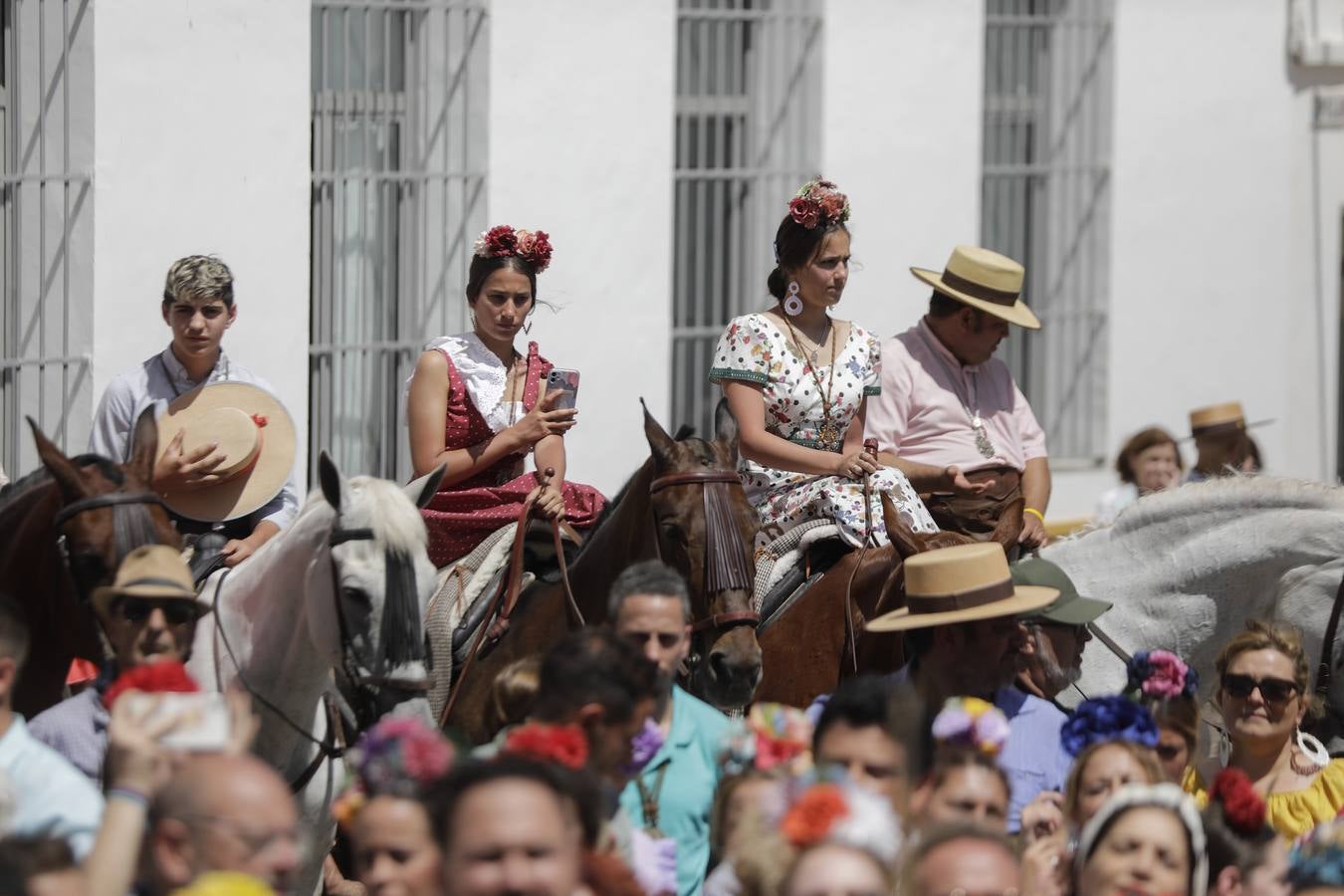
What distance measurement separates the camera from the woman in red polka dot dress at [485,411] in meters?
7.43

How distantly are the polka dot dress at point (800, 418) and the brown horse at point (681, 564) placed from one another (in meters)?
0.59

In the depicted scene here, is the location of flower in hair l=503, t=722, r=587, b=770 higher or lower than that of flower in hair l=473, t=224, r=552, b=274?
lower

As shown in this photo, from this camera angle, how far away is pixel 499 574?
7223 millimetres

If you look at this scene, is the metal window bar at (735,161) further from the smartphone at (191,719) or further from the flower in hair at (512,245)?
the smartphone at (191,719)

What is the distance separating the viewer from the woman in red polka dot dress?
743cm

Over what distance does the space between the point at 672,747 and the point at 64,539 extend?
1.89 m

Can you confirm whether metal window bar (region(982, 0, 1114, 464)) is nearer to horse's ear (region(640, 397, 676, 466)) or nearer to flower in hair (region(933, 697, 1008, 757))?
horse's ear (region(640, 397, 676, 466))

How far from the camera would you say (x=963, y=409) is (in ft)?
26.5

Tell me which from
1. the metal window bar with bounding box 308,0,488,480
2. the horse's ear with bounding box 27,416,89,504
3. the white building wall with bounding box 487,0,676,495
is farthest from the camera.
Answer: the white building wall with bounding box 487,0,676,495

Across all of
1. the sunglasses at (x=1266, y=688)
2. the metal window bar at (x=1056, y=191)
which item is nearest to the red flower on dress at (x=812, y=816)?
the sunglasses at (x=1266, y=688)

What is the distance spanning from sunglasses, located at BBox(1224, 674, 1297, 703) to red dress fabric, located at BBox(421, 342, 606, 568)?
2.24 metres

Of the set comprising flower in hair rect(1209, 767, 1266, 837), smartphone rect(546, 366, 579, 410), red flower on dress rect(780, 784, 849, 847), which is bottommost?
flower in hair rect(1209, 767, 1266, 837)

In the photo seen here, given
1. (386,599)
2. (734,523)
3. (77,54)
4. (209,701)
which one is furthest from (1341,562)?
(77,54)

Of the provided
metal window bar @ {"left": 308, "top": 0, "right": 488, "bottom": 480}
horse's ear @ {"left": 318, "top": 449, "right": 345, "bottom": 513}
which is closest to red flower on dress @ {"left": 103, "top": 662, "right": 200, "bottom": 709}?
horse's ear @ {"left": 318, "top": 449, "right": 345, "bottom": 513}
